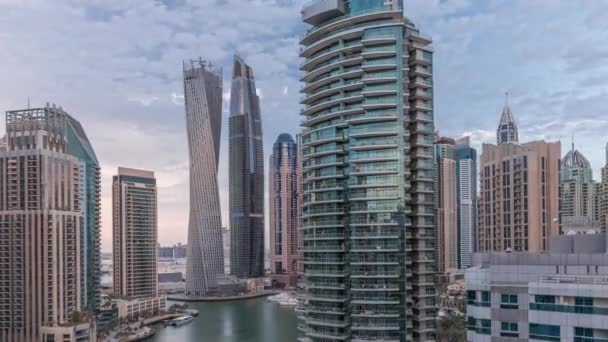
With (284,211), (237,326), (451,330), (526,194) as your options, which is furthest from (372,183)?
(284,211)

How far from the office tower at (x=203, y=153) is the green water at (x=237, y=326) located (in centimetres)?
1249

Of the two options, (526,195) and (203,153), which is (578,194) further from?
(203,153)

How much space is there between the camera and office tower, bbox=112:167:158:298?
88062 mm

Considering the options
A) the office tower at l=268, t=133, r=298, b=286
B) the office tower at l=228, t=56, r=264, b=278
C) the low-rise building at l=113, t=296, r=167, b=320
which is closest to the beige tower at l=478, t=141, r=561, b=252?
the low-rise building at l=113, t=296, r=167, b=320

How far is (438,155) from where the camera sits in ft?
335

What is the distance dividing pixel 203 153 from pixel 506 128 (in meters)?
49.6

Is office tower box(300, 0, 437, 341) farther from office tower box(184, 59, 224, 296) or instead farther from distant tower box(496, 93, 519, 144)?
office tower box(184, 59, 224, 296)

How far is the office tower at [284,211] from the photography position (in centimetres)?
12875

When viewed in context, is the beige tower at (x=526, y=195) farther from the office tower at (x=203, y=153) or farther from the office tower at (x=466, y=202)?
the office tower at (x=466, y=202)

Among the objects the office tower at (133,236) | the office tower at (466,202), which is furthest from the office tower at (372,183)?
the office tower at (466,202)

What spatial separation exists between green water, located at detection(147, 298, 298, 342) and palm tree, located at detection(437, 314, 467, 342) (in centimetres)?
1515

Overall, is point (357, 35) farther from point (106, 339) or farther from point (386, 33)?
point (106, 339)

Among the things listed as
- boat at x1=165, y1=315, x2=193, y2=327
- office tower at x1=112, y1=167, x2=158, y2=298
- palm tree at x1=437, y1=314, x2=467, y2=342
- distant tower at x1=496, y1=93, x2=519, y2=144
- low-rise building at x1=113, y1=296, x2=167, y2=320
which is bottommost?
boat at x1=165, y1=315, x2=193, y2=327

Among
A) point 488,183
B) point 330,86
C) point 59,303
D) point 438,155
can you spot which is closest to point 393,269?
point 330,86
